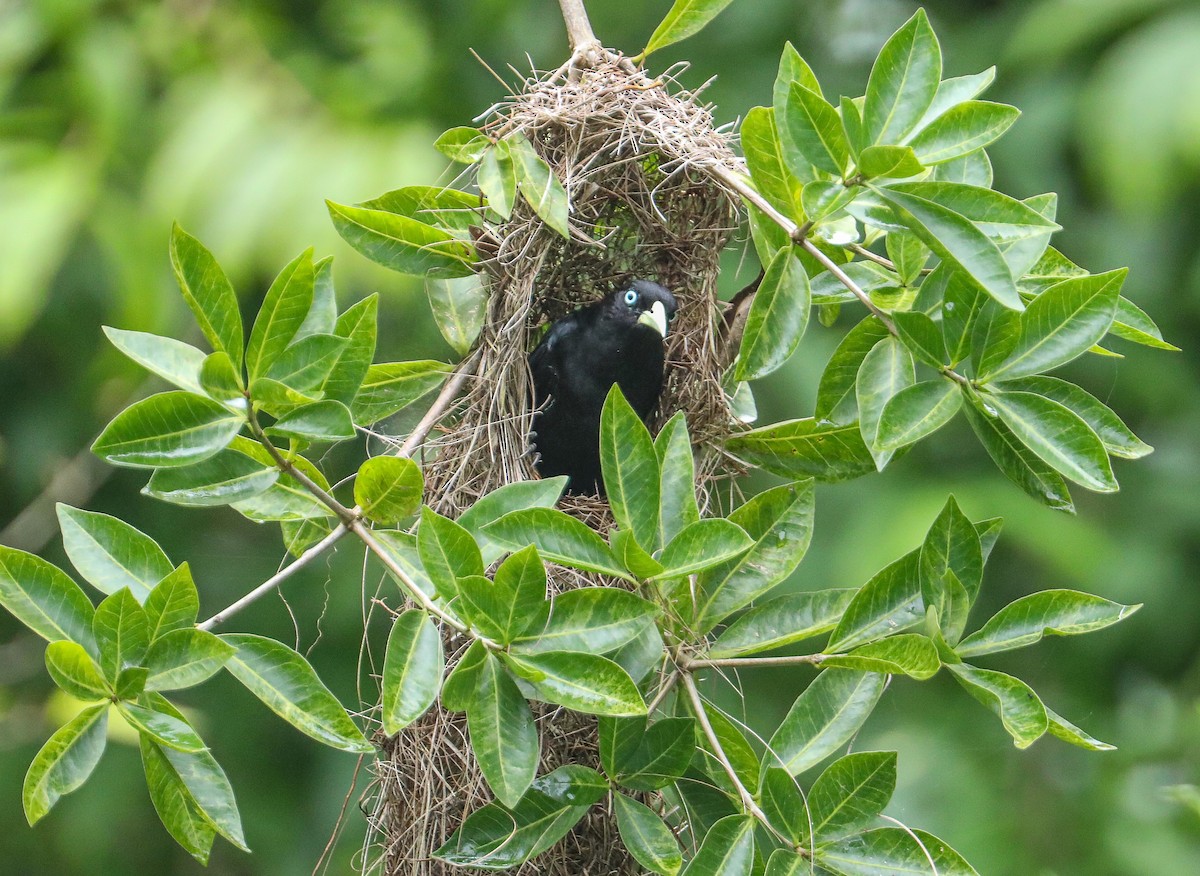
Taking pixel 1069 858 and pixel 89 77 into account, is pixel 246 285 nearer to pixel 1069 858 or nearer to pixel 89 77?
pixel 89 77

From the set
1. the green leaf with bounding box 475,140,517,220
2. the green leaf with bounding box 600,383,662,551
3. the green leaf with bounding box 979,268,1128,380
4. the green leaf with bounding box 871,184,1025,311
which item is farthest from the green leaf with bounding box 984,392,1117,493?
the green leaf with bounding box 475,140,517,220

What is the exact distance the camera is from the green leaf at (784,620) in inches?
58.2

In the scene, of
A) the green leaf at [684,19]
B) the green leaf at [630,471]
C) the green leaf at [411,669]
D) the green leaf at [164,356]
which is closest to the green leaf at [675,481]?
the green leaf at [630,471]

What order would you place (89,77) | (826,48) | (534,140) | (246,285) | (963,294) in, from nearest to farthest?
(963,294) < (534,140) < (246,285) < (89,77) < (826,48)

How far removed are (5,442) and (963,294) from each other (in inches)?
148

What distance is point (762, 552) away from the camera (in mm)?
1502

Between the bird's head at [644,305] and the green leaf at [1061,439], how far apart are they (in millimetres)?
926

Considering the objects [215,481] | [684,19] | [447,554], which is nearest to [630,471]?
[447,554]

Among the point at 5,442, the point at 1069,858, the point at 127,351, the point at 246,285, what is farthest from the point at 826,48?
the point at 127,351

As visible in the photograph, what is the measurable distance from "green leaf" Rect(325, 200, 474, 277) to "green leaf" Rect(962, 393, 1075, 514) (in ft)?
2.58

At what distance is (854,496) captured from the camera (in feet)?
13.5

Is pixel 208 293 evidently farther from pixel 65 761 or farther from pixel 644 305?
pixel 644 305

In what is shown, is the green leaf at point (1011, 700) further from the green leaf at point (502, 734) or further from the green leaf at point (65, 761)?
the green leaf at point (65, 761)

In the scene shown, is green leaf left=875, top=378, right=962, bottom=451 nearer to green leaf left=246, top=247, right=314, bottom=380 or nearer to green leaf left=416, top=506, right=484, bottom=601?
green leaf left=416, top=506, right=484, bottom=601
